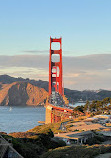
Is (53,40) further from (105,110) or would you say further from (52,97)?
(105,110)

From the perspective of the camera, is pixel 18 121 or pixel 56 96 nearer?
pixel 18 121

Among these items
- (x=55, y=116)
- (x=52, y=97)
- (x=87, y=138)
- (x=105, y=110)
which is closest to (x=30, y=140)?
(x=87, y=138)

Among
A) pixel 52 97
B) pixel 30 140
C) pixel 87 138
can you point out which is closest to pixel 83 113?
pixel 52 97

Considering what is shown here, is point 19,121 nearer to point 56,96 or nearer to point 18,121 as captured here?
point 18,121

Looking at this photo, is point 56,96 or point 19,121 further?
point 56,96

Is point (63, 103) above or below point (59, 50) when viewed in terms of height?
below

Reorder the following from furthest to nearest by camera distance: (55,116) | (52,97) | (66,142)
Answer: (52,97), (55,116), (66,142)

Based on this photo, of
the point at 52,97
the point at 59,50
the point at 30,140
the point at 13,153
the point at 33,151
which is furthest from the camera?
the point at 59,50

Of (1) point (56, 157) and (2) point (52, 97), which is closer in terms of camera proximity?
(1) point (56, 157)

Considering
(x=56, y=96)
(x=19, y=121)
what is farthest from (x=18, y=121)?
(x=56, y=96)
